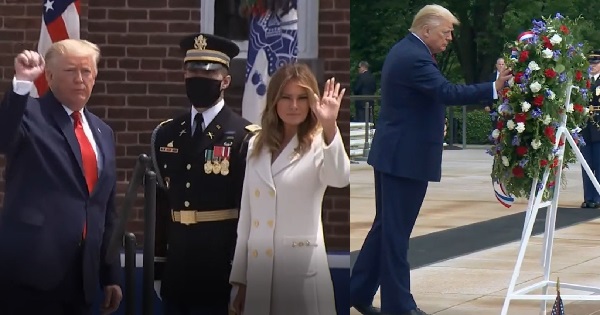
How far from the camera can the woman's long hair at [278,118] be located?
17.0ft

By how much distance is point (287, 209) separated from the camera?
5.26 meters

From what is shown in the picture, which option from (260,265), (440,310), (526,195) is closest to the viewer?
(260,265)

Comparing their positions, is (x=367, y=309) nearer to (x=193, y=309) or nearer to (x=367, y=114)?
(x=193, y=309)

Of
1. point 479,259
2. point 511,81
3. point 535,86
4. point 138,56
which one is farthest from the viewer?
point 479,259

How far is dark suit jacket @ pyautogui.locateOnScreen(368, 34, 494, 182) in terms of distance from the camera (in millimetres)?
8133

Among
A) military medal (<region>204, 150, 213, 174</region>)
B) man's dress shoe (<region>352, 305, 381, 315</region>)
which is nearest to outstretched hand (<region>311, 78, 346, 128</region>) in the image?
military medal (<region>204, 150, 213, 174</region>)

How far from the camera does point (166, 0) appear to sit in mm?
7129

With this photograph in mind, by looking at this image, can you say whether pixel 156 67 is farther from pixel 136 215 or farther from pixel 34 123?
pixel 34 123

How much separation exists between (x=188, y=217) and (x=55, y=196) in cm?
70

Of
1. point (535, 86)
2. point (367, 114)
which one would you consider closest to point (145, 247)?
point (535, 86)

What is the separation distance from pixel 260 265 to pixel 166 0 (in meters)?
2.30

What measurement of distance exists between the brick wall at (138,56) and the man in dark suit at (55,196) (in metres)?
2.06

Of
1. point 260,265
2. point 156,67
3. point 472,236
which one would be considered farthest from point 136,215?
point 472,236

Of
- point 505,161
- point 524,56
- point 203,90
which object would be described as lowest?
point 505,161
